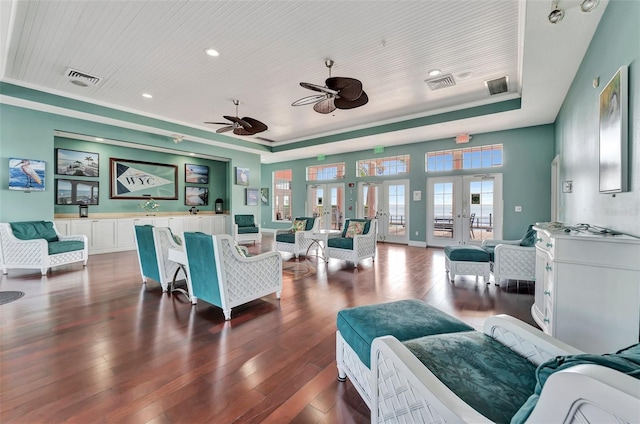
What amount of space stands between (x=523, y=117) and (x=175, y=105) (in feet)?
24.0

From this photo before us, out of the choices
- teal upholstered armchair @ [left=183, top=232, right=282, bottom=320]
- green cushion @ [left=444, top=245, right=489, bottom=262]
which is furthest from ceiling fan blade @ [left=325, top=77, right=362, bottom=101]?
green cushion @ [left=444, top=245, right=489, bottom=262]

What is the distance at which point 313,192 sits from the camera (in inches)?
414

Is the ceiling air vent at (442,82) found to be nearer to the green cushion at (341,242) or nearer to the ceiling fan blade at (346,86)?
the ceiling fan blade at (346,86)

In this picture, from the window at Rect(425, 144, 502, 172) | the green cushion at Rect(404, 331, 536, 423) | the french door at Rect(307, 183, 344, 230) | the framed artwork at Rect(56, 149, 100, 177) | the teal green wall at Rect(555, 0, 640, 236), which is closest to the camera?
the green cushion at Rect(404, 331, 536, 423)

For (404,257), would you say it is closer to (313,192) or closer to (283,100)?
(283,100)

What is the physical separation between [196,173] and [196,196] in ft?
2.59

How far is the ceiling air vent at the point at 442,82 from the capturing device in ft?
14.9

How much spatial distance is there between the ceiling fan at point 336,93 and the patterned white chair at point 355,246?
8.01 ft

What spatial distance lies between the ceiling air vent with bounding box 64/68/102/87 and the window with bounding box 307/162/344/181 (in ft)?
22.4

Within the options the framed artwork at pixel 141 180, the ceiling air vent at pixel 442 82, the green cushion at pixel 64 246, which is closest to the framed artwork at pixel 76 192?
the framed artwork at pixel 141 180

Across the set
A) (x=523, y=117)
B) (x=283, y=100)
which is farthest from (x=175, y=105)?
(x=523, y=117)

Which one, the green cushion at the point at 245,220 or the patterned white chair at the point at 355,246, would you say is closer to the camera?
the patterned white chair at the point at 355,246

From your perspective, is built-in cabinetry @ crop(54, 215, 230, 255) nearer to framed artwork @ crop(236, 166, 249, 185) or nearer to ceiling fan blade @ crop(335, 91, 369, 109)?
framed artwork @ crop(236, 166, 249, 185)

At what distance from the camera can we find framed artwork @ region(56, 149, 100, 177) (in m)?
6.55
